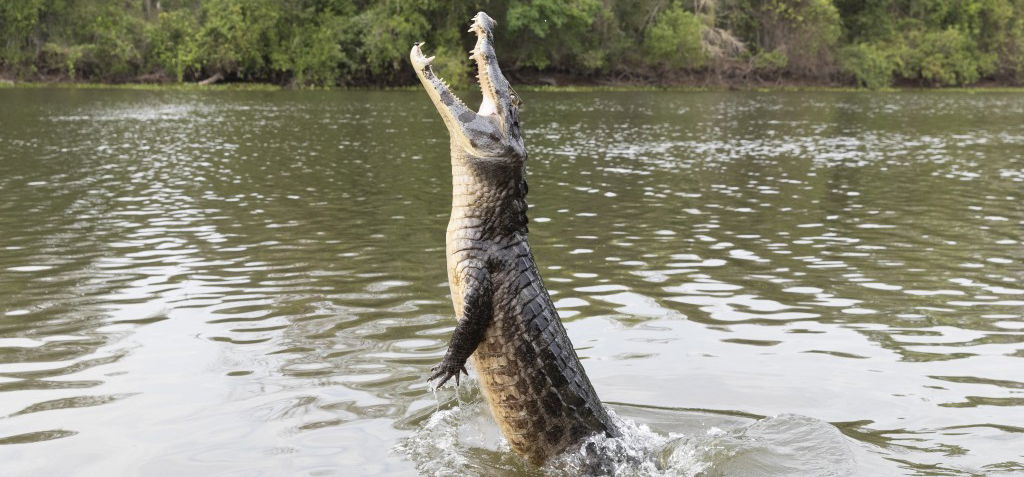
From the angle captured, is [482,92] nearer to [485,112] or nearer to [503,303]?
[485,112]

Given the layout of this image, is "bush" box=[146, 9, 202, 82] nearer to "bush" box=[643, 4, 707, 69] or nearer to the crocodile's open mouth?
"bush" box=[643, 4, 707, 69]

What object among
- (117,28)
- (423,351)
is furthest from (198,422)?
(117,28)

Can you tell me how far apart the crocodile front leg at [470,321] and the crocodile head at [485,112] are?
0.68m

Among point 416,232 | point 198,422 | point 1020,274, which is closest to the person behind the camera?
point 198,422

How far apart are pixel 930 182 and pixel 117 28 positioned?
46.4 m

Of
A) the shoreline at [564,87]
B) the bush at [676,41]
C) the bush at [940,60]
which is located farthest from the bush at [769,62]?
the bush at [940,60]

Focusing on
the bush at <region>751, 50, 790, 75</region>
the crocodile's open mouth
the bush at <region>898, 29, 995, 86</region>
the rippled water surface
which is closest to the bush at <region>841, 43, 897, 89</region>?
the bush at <region>898, 29, 995, 86</region>

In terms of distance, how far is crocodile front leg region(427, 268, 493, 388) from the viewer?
4832 millimetres

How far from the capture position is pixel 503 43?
2132 inches

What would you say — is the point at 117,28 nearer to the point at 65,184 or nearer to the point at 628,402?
the point at 65,184

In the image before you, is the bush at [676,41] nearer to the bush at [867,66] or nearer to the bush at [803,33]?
the bush at [803,33]

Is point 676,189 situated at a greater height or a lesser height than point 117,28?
lesser

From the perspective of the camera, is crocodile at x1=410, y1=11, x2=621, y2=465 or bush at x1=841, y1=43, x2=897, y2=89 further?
bush at x1=841, y1=43, x2=897, y2=89

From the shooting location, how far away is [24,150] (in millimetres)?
19375
